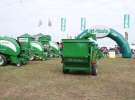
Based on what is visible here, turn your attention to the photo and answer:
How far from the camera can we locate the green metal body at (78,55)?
16.6 m

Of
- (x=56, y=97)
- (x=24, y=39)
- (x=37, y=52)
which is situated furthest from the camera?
(x=37, y=52)

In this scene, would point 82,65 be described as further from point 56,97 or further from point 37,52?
point 37,52

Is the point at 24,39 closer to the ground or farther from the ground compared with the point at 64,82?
farther from the ground

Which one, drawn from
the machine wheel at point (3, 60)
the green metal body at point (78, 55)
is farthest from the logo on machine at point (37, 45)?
the green metal body at point (78, 55)

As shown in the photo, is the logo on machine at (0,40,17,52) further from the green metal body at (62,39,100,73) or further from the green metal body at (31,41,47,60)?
the green metal body at (31,41,47,60)

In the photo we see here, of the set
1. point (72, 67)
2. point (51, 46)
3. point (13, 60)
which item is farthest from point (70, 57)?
point (51, 46)

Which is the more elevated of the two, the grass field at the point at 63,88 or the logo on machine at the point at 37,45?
the logo on machine at the point at 37,45

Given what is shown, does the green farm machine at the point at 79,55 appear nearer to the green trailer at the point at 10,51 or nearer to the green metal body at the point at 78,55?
the green metal body at the point at 78,55

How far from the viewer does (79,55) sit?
652 inches

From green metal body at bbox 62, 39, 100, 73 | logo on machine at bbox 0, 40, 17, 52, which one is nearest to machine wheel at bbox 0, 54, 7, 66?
logo on machine at bbox 0, 40, 17, 52

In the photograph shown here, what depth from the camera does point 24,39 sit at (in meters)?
22.1

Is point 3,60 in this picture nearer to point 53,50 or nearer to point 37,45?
point 37,45

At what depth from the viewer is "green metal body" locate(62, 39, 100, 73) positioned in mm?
16578

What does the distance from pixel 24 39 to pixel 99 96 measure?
1201 cm
